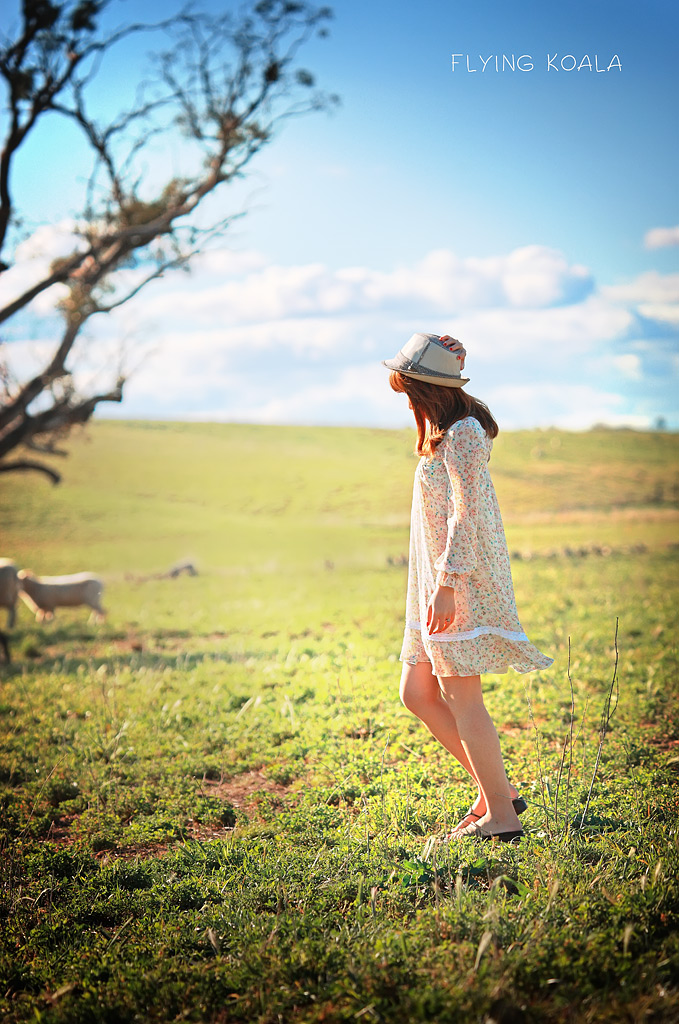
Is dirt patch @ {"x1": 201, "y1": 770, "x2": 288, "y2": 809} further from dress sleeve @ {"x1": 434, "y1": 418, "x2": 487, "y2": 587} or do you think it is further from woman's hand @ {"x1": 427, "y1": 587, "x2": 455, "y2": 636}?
dress sleeve @ {"x1": 434, "y1": 418, "x2": 487, "y2": 587}

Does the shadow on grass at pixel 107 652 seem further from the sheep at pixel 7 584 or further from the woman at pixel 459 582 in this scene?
the woman at pixel 459 582

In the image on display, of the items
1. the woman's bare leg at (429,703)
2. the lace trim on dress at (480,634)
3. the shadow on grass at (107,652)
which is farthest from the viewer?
the shadow on grass at (107,652)

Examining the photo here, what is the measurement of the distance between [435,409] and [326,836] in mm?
2429

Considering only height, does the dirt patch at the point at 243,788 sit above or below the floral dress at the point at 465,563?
below

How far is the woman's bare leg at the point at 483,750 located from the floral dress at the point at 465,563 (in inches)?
5.9

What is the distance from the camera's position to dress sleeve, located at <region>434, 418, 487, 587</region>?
12.0 ft

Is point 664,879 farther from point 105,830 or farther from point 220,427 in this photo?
point 220,427

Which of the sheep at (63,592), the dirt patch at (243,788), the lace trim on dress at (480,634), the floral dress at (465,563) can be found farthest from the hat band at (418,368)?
the sheep at (63,592)

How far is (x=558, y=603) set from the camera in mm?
12102

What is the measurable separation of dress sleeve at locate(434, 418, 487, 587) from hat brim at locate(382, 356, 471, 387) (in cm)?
32

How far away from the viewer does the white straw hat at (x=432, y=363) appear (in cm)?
388

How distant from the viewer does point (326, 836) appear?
4.09m

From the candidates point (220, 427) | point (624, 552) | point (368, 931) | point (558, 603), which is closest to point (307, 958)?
point (368, 931)

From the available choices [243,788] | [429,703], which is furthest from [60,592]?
[429,703]
